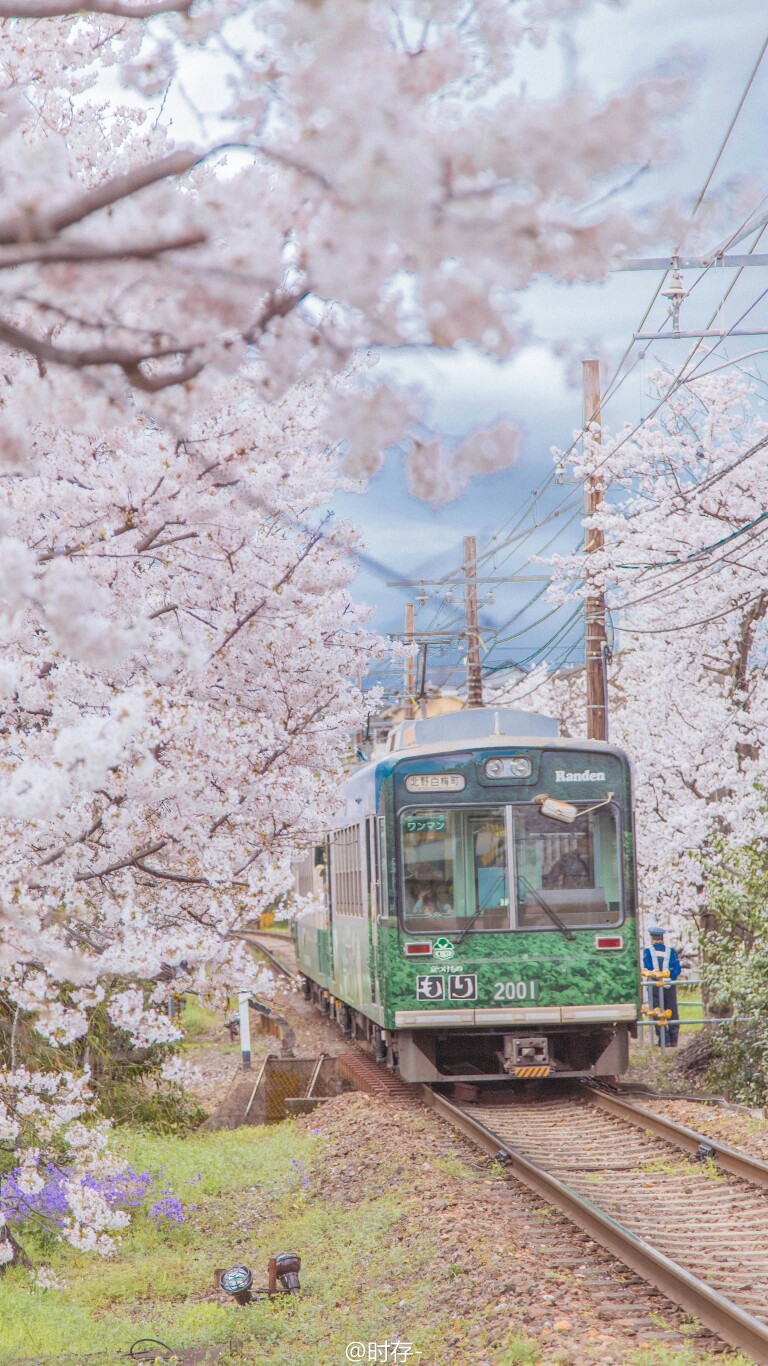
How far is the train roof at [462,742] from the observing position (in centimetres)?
1155

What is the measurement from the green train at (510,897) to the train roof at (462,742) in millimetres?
26

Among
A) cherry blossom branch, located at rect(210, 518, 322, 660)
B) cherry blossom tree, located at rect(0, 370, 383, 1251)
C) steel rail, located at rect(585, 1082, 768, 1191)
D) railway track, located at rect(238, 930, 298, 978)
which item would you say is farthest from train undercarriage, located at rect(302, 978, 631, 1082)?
railway track, located at rect(238, 930, 298, 978)

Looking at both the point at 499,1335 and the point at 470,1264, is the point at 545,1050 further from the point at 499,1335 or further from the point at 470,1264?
the point at 499,1335

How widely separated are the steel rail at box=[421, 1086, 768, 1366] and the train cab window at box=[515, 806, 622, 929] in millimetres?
2409

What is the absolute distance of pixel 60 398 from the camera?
3264mm

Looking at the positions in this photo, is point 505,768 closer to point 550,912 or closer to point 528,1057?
point 550,912

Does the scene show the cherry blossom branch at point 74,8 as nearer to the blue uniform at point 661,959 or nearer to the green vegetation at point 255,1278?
the green vegetation at point 255,1278

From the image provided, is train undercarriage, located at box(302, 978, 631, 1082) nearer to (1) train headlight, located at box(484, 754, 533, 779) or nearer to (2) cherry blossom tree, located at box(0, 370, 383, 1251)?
(1) train headlight, located at box(484, 754, 533, 779)

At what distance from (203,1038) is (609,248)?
19112 millimetres

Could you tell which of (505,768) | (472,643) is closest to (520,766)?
(505,768)

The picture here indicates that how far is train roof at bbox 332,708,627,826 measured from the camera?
11555mm

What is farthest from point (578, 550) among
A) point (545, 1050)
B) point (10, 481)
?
point (10, 481)

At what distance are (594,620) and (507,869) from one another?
4.91m

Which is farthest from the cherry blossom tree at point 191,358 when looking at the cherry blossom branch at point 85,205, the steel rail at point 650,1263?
the steel rail at point 650,1263
